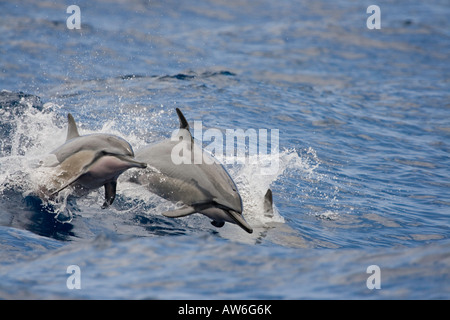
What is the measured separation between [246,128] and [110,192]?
672 cm

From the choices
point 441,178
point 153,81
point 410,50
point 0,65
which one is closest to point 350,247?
point 441,178

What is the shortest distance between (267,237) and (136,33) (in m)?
18.8

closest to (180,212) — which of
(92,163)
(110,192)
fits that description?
(110,192)

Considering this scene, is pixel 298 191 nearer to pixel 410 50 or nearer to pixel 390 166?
pixel 390 166

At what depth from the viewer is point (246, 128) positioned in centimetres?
1546

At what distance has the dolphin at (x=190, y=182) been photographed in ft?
28.3

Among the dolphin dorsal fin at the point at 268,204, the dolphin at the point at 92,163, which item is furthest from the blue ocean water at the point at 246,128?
the dolphin at the point at 92,163

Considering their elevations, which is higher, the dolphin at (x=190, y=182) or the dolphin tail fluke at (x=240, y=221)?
the dolphin at (x=190, y=182)

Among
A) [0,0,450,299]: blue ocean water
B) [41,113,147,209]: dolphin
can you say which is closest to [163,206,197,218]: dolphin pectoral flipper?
[0,0,450,299]: blue ocean water

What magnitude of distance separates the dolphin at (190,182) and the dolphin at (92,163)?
68 cm

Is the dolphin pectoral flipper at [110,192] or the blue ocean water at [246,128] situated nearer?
the blue ocean water at [246,128]

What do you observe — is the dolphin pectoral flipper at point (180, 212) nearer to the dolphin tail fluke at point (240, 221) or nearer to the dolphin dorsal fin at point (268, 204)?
the dolphin tail fluke at point (240, 221)

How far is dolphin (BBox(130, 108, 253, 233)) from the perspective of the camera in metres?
8.62

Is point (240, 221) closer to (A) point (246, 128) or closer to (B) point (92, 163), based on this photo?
(B) point (92, 163)
